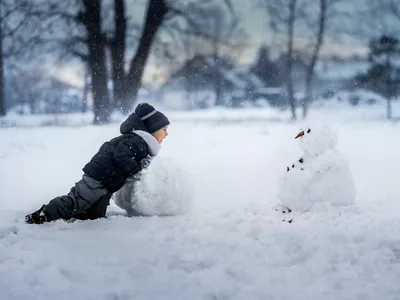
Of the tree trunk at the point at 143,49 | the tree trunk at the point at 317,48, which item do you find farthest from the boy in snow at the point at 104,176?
the tree trunk at the point at 317,48

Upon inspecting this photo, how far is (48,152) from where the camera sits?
32.2ft

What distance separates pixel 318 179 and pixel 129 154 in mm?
1792

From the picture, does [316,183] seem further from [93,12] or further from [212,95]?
[212,95]

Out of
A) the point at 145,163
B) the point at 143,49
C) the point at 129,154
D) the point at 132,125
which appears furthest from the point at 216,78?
the point at 129,154

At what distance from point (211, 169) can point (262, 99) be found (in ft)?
73.7

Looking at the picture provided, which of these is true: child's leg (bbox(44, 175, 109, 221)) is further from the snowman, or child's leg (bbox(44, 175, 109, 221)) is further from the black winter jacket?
the snowman

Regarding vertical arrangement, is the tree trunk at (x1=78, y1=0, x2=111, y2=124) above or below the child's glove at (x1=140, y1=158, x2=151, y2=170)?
above

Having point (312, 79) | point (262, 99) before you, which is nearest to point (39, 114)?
point (312, 79)

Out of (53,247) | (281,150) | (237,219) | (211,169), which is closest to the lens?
(53,247)

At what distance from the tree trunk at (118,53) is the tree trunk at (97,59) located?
0.30 metres

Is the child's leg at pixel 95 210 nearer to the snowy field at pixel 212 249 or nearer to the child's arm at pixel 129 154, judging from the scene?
the snowy field at pixel 212 249

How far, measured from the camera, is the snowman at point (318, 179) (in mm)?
4727

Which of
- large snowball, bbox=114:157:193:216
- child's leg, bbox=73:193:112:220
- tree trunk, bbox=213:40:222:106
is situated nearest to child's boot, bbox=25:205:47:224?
child's leg, bbox=73:193:112:220

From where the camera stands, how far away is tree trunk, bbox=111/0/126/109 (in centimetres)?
1502
